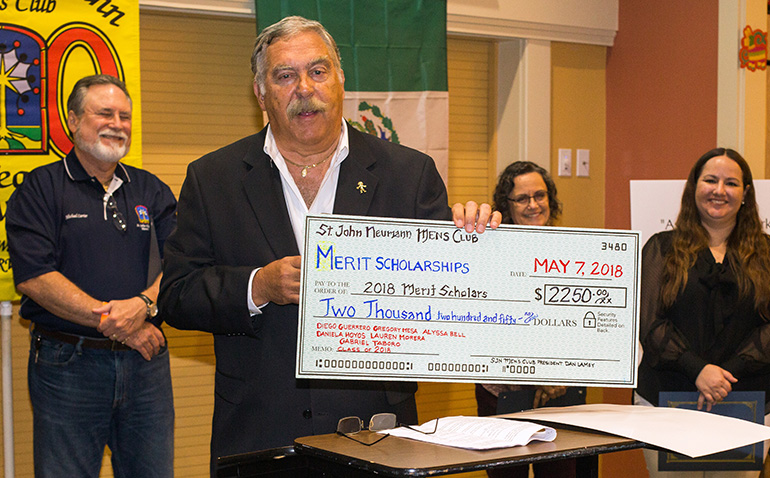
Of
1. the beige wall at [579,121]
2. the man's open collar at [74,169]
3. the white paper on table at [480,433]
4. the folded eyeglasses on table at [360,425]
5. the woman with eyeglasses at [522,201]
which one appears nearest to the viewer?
the white paper on table at [480,433]

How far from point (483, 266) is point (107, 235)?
1.76 m

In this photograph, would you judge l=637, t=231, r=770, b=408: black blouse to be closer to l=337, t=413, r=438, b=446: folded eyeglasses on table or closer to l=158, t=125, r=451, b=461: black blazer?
l=158, t=125, r=451, b=461: black blazer

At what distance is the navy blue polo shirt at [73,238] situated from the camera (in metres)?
2.73

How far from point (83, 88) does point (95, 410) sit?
1188 mm

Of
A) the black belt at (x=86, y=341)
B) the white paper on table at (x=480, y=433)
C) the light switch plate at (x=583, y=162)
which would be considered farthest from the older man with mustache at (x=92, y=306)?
the light switch plate at (x=583, y=162)

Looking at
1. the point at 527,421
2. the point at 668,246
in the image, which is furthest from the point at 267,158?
the point at 668,246

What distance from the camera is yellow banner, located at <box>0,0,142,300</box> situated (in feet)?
10.2

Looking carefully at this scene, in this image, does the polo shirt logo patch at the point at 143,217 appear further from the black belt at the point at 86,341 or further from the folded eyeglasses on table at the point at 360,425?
the folded eyeglasses on table at the point at 360,425

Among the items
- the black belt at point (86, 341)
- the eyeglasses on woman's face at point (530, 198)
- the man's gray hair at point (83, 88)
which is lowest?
the black belt at point (86, 341)

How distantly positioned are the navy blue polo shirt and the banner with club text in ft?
4.45

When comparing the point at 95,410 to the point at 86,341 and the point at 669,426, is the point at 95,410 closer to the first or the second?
the point at 86,341

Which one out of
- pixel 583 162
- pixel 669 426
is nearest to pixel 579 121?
pixel 583 162

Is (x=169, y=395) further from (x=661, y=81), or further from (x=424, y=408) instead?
(x=661, y=81)

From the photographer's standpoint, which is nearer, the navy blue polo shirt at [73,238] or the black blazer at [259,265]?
the black blazer at [259,265]
